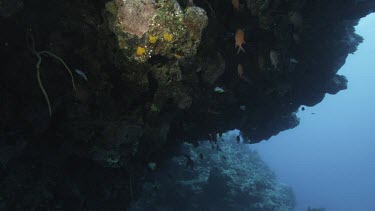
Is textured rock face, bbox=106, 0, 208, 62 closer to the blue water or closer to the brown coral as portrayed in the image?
the brown coral

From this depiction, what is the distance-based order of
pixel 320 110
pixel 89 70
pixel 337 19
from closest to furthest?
pixel 89 70
pixel 337 19
pixel 320 110

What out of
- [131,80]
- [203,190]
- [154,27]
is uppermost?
[203,190]

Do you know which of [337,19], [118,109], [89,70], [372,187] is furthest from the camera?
[372,187]

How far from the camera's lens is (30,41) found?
13.8 feet

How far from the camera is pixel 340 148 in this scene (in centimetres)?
15600

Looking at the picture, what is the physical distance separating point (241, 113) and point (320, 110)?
20990cm

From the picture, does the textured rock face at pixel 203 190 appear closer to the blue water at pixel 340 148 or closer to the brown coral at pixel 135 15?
the brown coral at pixel 135 15

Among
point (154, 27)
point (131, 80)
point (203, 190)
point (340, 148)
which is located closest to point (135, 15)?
point (154, 27)

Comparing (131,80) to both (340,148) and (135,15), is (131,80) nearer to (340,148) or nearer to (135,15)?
(135,15)

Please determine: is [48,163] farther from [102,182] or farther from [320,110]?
[320,110]

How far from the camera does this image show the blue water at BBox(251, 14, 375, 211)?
9477 cm

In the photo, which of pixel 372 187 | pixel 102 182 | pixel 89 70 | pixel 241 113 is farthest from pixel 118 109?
pixel 372 187

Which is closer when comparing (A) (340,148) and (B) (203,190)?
(B) (203,190)

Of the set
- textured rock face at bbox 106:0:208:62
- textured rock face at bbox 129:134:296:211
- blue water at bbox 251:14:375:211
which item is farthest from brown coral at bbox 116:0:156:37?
blue water at bbox 251:14:375:211
